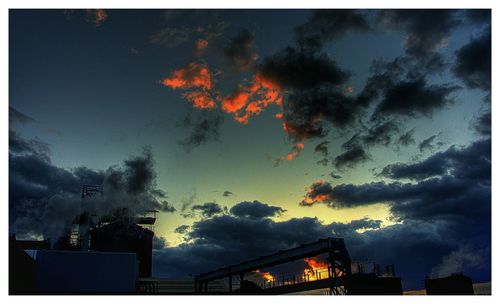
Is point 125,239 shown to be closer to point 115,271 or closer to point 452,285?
point 115,271

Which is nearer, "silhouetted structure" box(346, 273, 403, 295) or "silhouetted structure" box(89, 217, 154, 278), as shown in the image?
"silhouetted structure" box(346, 273, 403, 295)

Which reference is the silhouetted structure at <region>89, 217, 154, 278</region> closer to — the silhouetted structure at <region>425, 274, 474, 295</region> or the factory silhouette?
the factory silhouette

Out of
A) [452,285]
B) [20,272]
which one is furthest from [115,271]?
[452,285]

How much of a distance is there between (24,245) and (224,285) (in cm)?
2121

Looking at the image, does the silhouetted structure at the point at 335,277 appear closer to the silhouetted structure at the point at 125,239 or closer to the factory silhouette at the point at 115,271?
the factory silhouette at the point at 115,271

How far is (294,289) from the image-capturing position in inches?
1375

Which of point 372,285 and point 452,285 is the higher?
point 372,285

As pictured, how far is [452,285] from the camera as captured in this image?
3625 cm

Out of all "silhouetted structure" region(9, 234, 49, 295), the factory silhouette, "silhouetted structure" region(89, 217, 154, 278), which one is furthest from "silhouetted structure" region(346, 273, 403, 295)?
"silhouetted structure" region(89, 217, 154, 278)

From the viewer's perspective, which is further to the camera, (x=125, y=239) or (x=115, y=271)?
(x=125, y=239)

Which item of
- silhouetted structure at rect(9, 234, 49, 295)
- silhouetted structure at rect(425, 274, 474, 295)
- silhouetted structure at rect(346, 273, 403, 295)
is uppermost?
silhouetted structure at rect(9, 234, 49, 295)

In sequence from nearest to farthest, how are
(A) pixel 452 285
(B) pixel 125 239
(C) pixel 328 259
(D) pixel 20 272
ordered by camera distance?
1. (D) pixel 20 272
2. (C) pixel 328 259
3. (A) pixel 452 285
4. (B) pixel 125 239

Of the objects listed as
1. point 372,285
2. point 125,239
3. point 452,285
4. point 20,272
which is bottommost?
point 452,285

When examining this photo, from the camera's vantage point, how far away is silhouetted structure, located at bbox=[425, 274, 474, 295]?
116 feet
